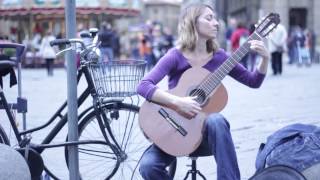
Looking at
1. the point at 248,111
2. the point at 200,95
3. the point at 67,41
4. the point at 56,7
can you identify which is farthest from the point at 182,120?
the point at 56,7

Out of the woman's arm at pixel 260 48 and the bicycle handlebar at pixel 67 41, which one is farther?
the bicycle handlebar at pixel 67 41

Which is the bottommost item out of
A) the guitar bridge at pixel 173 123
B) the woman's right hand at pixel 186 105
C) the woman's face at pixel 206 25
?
the guitar bridge at pixel 173 123

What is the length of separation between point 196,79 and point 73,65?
79 cm

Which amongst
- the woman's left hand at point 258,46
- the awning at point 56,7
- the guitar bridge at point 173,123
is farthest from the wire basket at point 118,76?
the awning at point 56,7

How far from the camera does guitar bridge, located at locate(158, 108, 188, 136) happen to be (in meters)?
3.96

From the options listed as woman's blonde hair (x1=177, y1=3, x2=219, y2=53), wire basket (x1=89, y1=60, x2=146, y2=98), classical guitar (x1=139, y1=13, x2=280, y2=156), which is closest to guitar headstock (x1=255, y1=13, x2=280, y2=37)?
classical guitar (x1=139, y1=13, x2=280, y2=156)

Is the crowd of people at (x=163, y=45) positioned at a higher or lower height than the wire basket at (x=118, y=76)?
lower

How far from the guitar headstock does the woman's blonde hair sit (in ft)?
1.24

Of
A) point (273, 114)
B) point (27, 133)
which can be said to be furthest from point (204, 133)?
point (273, 114)

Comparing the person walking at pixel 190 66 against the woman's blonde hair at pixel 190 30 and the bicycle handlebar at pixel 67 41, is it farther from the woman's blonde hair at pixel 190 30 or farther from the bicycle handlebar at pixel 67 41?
the bicycle handlebar at pixel 67 41

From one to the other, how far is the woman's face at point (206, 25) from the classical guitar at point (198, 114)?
0.24 metres

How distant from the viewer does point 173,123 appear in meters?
3.99

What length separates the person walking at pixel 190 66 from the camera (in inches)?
151

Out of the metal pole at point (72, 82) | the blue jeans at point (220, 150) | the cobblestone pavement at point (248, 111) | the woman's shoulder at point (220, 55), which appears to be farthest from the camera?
the cobblestone pavement at point (248, 111)
